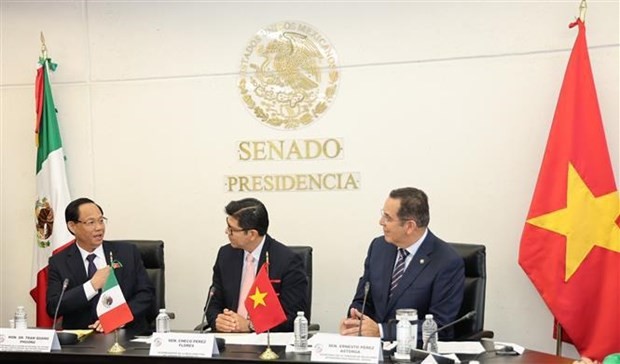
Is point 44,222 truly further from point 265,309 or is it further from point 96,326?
point 265,309

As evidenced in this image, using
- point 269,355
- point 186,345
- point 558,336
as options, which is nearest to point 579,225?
point 558,336

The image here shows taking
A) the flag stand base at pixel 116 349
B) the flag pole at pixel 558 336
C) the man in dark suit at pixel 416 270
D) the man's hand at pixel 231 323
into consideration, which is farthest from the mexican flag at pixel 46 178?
the flag pole at pixel 558 336

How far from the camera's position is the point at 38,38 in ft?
17.4

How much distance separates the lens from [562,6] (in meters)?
4.44

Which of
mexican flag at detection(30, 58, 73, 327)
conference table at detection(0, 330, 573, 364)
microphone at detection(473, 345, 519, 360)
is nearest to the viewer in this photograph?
conference table at detection(0, 330, 573, 364)

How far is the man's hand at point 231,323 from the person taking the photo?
12.1ft

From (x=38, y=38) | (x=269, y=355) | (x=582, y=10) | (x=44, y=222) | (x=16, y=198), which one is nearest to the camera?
(x=269, y=355)

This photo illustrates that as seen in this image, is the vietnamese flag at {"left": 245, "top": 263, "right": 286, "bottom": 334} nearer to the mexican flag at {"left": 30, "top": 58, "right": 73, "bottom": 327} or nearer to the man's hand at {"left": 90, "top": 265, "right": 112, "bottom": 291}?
the man's hand at {"left": 90, "top": 265, "right": 112, "bottom": 291}

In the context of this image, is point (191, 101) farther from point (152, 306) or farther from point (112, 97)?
point (152, 306)

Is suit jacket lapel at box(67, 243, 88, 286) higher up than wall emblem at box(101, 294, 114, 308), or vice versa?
suit jacket lapel at box(67, 243, 88, 286)

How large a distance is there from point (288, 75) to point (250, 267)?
4.46 feet

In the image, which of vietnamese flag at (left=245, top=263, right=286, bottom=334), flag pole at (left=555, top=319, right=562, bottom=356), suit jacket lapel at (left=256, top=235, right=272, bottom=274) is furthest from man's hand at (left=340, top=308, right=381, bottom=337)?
flag pole at (left=555, top=319, right=562, bottom=356)

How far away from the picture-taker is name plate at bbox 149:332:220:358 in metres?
3.05

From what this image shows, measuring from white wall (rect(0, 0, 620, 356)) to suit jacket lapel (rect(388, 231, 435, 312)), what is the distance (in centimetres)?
103
